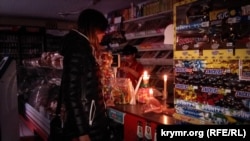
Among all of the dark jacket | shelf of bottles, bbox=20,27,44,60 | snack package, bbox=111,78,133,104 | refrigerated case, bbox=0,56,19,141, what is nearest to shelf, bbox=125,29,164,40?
snack package, bbox=111,78,133,104

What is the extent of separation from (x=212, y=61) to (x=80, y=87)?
0.92m

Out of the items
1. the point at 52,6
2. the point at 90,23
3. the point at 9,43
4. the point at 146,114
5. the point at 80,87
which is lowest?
the point at 146,114

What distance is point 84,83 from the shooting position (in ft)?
6.32

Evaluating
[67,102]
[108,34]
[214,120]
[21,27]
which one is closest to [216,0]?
[214,120]

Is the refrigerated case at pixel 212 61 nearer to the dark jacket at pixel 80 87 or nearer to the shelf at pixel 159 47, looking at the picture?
the dark jacket at pixel 80 87

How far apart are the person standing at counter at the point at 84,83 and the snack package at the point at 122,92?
65 centimetres

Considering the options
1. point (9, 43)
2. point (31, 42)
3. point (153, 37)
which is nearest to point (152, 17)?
→ point (153, 37)

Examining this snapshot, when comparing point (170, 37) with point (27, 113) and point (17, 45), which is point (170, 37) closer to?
point (27, 113)

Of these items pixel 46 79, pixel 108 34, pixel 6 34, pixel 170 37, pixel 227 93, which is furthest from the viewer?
pixel 6 34

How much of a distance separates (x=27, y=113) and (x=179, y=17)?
3.93 m

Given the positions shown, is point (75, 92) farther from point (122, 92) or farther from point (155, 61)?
point (155, 61)

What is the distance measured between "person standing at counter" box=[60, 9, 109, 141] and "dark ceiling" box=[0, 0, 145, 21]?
3.84 m

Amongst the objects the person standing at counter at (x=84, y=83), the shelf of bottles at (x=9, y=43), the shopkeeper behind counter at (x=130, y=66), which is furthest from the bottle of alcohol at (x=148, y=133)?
the shelf of bottles at (x=9, y=43)

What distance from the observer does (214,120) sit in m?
1.72
